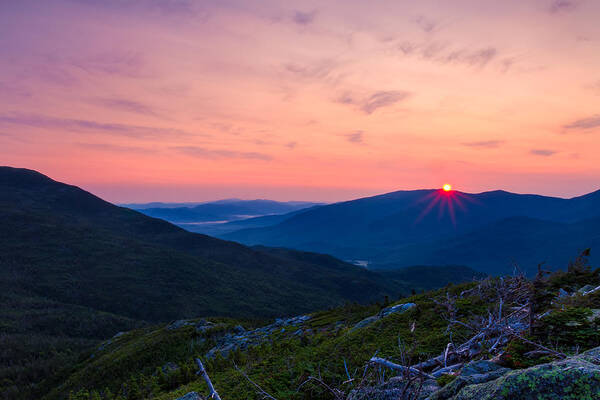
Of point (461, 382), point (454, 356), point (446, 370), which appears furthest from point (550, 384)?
point (454, 356)

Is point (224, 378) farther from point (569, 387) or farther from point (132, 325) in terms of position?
point (132, 325)

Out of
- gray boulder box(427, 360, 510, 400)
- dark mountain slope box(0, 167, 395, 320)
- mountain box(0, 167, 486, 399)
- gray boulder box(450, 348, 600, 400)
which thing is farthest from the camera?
dark mountain slope box(0, 167, 395, 320)

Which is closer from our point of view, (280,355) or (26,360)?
(280,355)

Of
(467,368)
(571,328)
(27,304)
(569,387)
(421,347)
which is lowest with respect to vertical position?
(27,304)

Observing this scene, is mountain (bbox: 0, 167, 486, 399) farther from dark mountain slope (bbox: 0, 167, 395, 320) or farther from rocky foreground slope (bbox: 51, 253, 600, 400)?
rocky foreground slope (bbox: 51, 253, 600, 400)

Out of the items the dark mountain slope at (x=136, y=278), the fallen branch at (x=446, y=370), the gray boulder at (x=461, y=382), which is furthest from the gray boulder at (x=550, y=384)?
the dark mountain slope at (x=136, y=278)

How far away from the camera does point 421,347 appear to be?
26.9 ft

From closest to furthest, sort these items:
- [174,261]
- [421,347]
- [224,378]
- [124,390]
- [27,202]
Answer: [421,347] < [224,378] < [124,390] < [174,261] < [27,202]

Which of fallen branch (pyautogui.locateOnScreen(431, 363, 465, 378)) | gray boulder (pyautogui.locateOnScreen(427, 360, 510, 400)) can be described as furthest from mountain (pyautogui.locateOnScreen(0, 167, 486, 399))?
gray boulder (pyautogui.locateOnScreen(427, 360, 510, 400))

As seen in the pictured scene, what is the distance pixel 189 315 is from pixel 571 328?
10480cm

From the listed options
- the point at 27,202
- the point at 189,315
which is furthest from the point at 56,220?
the point at 189,315

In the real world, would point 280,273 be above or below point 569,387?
below

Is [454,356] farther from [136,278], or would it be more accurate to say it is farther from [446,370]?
[136,278]

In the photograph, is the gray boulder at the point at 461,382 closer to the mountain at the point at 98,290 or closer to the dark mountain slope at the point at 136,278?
the mountain at the point at 98,290
